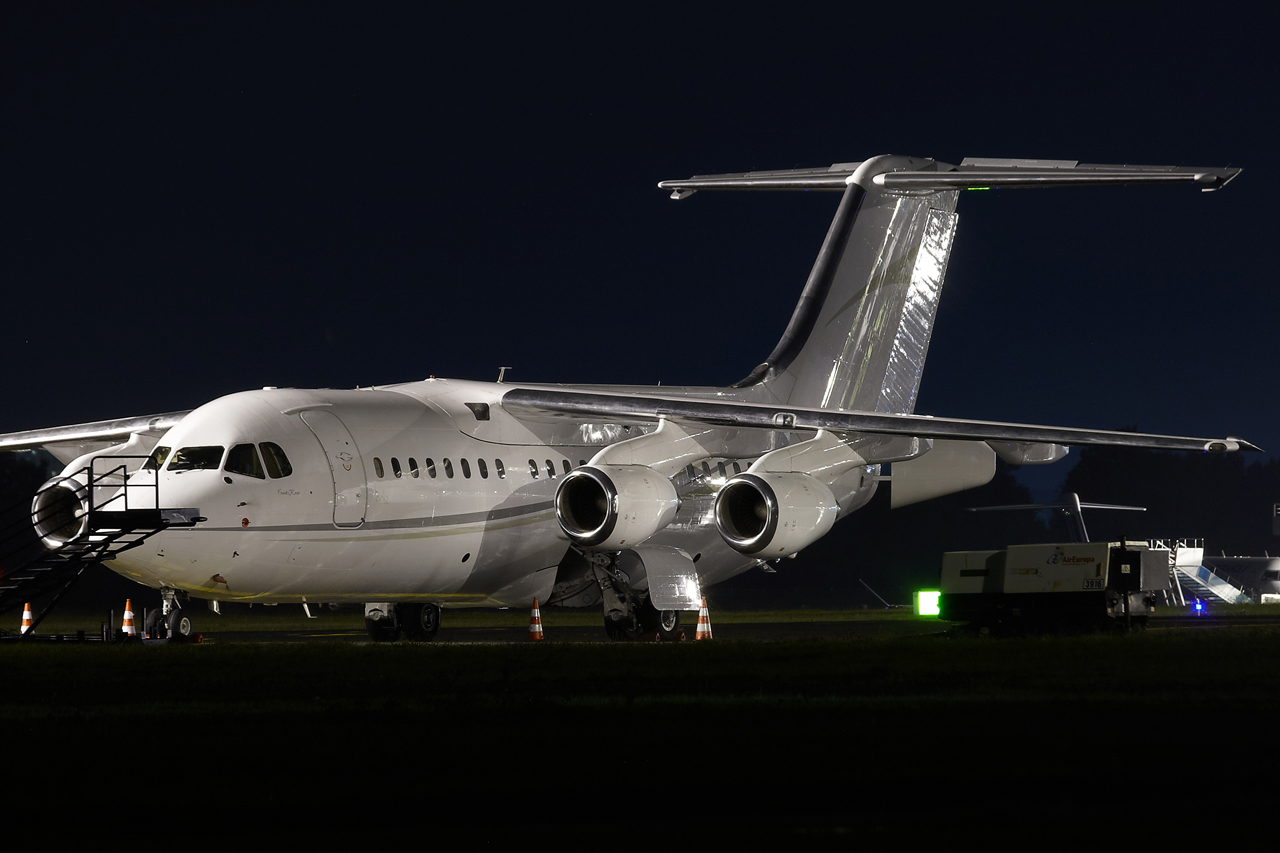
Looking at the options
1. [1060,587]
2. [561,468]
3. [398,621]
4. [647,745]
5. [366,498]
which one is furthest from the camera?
[398,621]

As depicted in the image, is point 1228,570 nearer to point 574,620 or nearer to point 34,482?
point 574,620

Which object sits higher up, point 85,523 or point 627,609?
point 85,523

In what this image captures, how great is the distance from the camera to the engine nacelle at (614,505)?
55.9ft

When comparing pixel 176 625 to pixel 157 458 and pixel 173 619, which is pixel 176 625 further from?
→ pixel 157 458

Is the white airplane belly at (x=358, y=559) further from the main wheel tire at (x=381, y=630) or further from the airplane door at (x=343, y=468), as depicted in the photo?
the main wheel tire at (x=381, y=630)

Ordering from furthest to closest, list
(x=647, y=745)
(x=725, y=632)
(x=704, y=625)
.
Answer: (x=725, y=632)
(x=704, y=625)
(x=647, y=745)

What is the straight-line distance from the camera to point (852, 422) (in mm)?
17656

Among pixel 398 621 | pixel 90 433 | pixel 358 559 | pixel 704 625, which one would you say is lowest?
pixel 398 621

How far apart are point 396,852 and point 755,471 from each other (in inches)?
540

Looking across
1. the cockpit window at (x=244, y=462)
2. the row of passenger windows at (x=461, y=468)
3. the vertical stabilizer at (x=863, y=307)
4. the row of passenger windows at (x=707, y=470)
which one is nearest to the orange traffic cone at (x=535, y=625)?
the row of passenger windows at (x=461, y=468)

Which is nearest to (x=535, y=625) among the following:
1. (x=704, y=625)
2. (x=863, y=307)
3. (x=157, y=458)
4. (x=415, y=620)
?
(x=415, y=620)

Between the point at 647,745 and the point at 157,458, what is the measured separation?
10.3 meters

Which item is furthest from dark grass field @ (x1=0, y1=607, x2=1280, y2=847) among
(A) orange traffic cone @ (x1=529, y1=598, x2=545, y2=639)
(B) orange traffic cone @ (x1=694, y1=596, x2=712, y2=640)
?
(A) orange traffic cone @ (x1=529, y1=598, x2=545, y2=639)

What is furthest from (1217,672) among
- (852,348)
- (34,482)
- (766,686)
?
(34,482)
